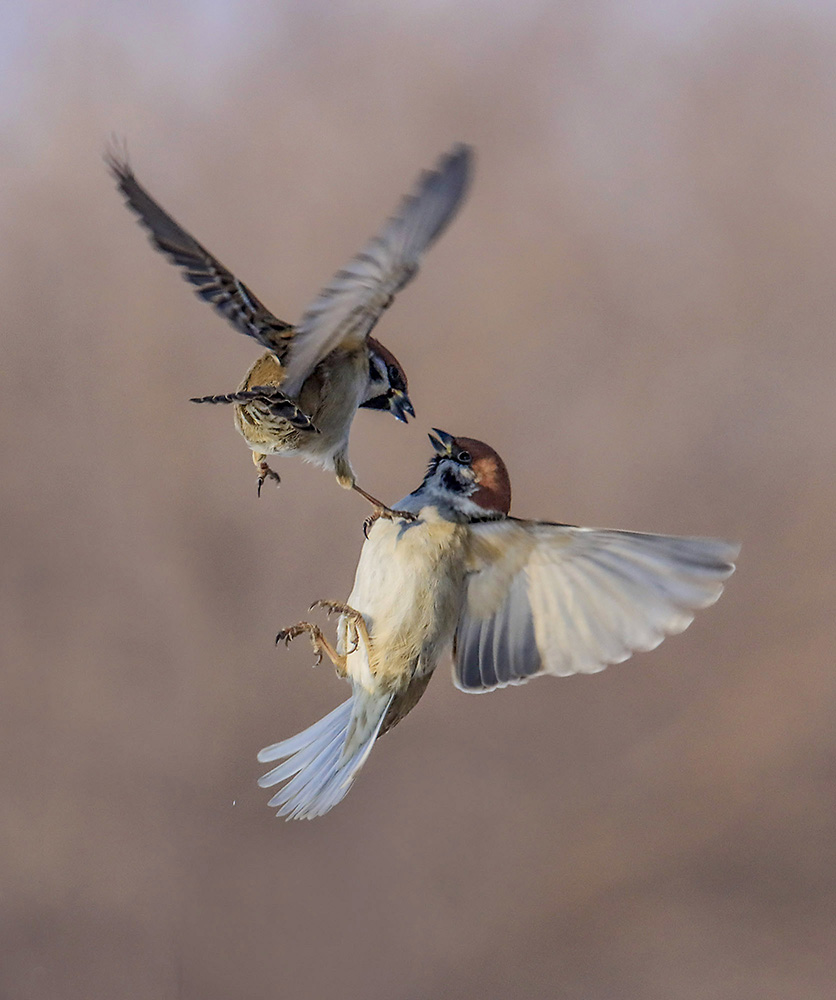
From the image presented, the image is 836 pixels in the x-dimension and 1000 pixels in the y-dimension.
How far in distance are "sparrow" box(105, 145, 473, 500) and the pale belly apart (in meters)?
0.05

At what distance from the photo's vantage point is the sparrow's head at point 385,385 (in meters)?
0.62

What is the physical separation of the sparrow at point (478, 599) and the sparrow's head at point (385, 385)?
1.4 inches

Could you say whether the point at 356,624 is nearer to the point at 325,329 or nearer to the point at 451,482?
the point at 451,482

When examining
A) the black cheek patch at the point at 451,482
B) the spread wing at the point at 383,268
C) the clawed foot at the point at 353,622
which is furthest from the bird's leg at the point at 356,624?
the spread wing at the point at 383,268

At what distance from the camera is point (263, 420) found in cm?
58

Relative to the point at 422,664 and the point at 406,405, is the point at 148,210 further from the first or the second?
the point at 422,664

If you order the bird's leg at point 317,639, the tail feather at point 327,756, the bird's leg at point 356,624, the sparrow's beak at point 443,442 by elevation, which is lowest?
the tail feather at point 327,756

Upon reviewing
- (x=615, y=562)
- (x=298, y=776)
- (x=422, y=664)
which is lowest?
(x=298, y=776)

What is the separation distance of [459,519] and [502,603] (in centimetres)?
8

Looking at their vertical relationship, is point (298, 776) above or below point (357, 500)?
below

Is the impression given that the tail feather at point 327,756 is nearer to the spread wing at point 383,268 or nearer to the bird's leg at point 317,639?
the bird's leg at point 317,639

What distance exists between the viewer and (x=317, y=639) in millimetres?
699

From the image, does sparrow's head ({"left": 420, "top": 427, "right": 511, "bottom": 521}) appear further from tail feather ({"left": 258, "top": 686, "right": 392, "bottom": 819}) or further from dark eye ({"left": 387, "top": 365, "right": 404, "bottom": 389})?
tail feather ({"left": 258, "top": 686, "right": 392, "bottom": 819})

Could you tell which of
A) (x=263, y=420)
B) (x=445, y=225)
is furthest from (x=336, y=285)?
(x=263, y=420)
